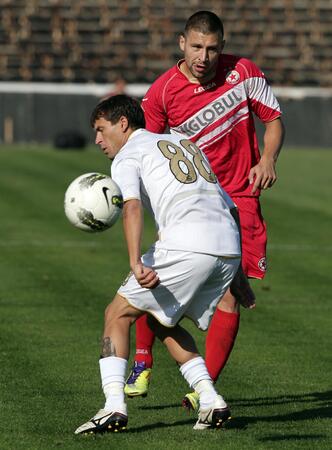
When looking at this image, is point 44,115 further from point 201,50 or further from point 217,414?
point 217,414

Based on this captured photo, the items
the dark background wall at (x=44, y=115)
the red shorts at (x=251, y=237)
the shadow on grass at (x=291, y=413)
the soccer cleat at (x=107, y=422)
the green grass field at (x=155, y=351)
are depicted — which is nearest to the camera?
the soccer cleat at (x=107, y=422)

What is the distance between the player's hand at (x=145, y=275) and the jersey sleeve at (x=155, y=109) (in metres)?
1.98

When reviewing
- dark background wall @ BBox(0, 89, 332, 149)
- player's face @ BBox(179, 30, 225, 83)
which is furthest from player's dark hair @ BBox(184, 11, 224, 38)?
dark background wall @ BBox(0, 89, 332, 149)

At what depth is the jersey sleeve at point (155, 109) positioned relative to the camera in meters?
7.94

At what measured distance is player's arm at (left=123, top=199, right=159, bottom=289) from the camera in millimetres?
6164

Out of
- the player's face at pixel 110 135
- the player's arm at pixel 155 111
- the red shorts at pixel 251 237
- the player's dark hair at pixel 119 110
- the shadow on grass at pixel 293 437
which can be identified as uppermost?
the player's dark hair at pixel 119 110

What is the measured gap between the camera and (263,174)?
7.47 meters

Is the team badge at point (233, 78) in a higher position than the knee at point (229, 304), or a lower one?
higher

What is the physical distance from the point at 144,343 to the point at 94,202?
174 cm

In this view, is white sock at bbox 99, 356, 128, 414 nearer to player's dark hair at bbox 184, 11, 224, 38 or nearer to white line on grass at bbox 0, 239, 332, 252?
player's dark hair at bbox 184, 11, 224, 38

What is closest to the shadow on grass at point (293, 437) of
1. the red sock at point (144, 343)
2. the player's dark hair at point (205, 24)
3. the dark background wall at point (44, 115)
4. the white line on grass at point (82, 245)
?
the red sock at point (144, 343)

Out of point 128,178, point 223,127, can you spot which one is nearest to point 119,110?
point 128,178

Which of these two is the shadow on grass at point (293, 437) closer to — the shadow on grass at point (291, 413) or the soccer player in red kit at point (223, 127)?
the shadow on grass at point (291, 413)

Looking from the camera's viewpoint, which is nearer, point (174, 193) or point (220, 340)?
point (174, 193)
